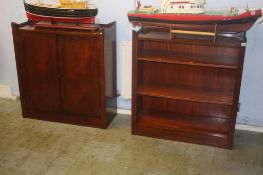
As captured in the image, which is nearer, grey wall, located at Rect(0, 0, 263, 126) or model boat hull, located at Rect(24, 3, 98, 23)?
grey wall, located at Rect(0, 0, 263, 126)

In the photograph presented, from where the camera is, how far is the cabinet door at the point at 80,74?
117 inches

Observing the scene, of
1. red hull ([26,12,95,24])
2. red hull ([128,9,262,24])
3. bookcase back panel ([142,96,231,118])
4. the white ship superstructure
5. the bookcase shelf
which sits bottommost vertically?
bookcase back panel ([142,96,231,118])

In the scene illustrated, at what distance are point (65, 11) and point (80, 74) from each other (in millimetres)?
593

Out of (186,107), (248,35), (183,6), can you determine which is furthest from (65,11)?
(248,35)

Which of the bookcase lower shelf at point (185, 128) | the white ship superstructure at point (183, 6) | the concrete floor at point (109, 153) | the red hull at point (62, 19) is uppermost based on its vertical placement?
the white ship superstructure at point (183, 6)

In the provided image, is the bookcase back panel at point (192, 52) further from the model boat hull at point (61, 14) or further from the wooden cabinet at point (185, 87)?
the model boat hull at point (61, 14)

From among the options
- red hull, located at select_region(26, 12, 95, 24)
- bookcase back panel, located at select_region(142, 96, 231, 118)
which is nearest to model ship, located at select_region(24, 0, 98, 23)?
red hull, located at select_region(26, 12, 95, 24)

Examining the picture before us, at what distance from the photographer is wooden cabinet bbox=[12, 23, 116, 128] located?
298 centimetres

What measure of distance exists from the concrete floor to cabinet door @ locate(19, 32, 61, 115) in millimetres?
203

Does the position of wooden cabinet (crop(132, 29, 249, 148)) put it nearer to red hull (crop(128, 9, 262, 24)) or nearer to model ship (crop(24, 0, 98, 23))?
red hull (crop(128, 9, 262, 24))

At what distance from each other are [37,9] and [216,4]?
1.64 m

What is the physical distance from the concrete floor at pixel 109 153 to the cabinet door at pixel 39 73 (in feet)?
0.67

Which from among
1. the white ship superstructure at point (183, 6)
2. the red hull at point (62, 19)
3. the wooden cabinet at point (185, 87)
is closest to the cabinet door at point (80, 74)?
the red hull at point (62, 19)

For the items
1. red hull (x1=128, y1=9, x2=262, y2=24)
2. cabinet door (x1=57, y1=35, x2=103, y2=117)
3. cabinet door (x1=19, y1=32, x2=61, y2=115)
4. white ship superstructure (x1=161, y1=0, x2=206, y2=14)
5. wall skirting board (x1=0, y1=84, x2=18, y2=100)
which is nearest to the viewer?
red hull (x1=128, y1=9, x2=262, y2=24)
